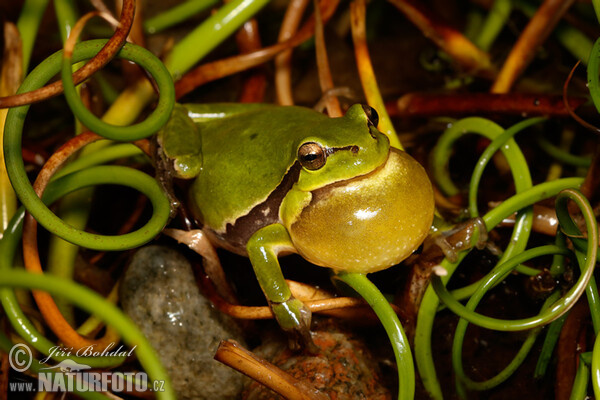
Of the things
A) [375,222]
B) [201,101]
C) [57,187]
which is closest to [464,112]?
[375,222]

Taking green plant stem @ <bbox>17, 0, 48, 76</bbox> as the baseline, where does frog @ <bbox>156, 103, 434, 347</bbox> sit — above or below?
below

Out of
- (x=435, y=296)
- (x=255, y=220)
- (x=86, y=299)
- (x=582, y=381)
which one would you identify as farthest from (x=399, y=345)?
(x=86, y=299)

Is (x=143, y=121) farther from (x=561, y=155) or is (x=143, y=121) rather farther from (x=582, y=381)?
(x=561, y=155)

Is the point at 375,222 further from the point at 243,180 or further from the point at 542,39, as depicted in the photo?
the point at 542,39

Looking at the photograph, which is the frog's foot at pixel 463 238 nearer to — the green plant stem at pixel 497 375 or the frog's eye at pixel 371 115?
the green plant stem at pixel 497 375

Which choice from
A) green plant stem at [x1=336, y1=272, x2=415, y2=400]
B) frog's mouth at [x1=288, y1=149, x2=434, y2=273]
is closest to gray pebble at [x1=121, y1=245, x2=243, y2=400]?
frog's mouth at [x1=288, y1=149, x2=434, y2=273]

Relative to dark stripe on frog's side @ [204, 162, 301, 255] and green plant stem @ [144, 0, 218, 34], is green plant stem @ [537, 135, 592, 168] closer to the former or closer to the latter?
dark stripe on frog's side @ [204, 162, 301, 255]
